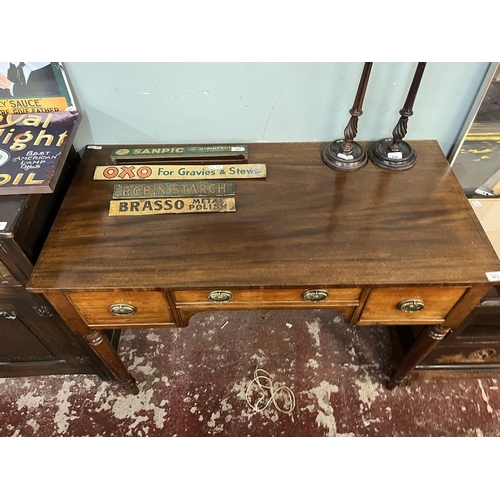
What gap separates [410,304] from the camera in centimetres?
104

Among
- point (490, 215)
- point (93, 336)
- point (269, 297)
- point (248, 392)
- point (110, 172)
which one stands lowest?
point (248, 392)

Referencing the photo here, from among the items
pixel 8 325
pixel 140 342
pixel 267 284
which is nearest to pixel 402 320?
pixel 267 284

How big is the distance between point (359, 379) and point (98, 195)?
120 centimetres

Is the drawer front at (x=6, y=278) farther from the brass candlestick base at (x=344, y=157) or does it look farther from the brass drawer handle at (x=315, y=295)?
the brass candlestick base at (x=344, y=157)

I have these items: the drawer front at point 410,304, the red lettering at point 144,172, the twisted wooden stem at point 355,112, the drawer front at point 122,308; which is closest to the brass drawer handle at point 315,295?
the drawer front at point 410,304

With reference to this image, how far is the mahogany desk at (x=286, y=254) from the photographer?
958 millimetres

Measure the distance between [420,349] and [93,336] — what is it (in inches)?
40.5

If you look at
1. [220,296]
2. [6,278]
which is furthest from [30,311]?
[220,296]

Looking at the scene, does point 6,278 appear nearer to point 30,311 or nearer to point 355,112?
point 30,311

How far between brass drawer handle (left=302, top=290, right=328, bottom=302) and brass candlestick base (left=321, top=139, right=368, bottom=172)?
0.42 m

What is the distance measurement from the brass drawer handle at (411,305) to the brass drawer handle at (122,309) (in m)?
0.71

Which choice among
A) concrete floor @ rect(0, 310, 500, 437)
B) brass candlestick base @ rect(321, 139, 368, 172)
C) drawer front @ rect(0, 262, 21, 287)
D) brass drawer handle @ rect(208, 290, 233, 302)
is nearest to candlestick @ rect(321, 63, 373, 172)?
brass candlestick base @ rect(321, 139, 368, 172)

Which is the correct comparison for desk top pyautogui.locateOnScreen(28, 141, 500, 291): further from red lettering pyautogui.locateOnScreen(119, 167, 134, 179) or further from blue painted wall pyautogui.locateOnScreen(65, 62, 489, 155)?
blue painted wall pyautogui.locateOnScreen(65, 62, 489, 155)
